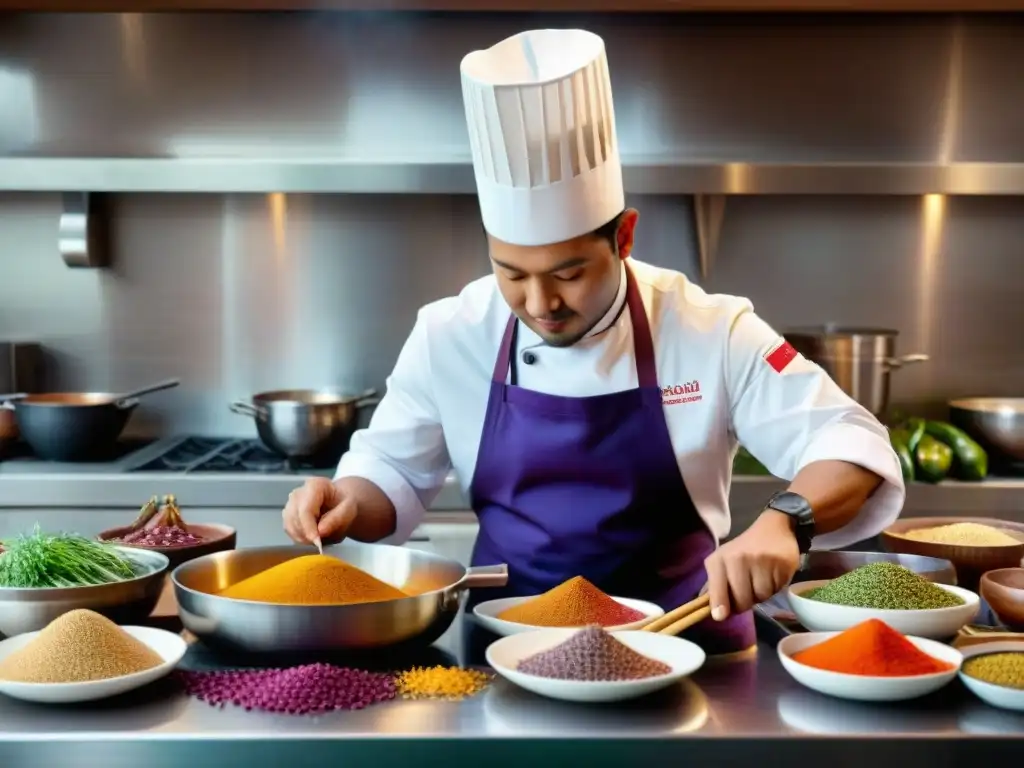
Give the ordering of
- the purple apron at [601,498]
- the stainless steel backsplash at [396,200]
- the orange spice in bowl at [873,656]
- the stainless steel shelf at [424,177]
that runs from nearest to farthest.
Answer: the orange spice in bowl at [873,656] < the purple apron at [601,498] < the stainless steel shelf at [424,177] < the stainless steel backsplash at [396,200]

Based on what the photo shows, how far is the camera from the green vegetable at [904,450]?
3193mm

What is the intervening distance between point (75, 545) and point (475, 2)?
2105 millimetres

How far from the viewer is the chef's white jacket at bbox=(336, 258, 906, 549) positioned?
206 centimetres

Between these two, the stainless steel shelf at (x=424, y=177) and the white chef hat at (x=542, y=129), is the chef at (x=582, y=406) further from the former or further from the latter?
the stainless steel shelf at (x=424, y=177)

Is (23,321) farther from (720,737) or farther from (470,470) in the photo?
(720,737)

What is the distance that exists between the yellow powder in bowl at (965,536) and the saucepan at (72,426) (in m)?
2.18

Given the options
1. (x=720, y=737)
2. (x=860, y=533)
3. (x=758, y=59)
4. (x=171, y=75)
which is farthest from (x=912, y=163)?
(x=720, y=737)


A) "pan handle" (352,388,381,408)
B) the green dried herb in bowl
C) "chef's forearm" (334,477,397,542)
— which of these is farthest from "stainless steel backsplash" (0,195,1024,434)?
the green dried herb in bowl

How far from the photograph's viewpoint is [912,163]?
11.8 feet

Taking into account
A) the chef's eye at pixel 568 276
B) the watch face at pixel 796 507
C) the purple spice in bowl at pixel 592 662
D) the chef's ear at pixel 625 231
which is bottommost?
the purple spice in bowl at pixel 592 662

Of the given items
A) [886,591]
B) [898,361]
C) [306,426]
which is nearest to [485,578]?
[886,591]

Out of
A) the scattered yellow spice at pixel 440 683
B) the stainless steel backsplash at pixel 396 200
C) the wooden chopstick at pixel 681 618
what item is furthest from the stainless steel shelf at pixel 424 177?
the scattered yellow spice at pixel 440 683

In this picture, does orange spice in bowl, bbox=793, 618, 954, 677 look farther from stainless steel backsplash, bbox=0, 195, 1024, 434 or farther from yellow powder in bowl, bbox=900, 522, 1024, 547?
stainless steel backsplash, bbox=0, 195, 1024, 434

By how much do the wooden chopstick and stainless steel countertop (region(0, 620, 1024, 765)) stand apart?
86 millimetres
